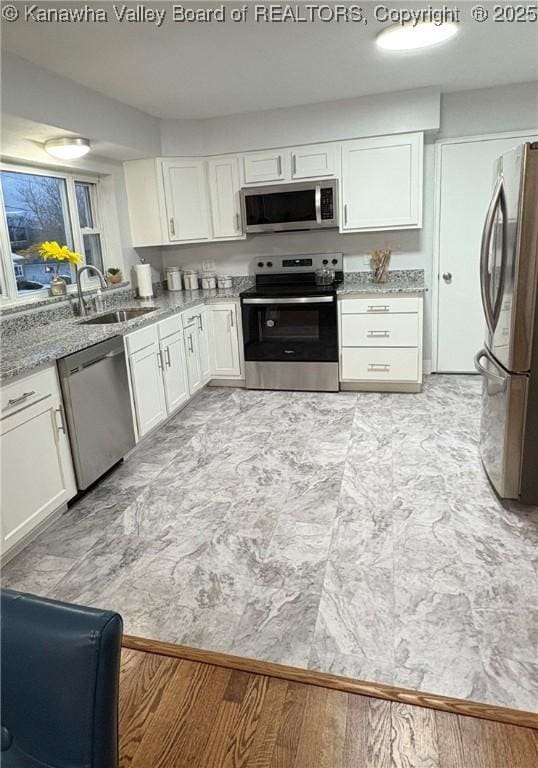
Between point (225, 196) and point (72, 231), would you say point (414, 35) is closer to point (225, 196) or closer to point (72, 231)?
point (225, 196)

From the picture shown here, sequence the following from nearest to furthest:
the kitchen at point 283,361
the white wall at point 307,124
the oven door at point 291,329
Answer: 1. the kitchen at point 283,361
2. the white wall at point 307,124
3. the oven door at point 291,329

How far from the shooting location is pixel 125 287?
4.45 metres

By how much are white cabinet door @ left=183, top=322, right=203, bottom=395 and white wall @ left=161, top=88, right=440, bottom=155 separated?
5.20 ft

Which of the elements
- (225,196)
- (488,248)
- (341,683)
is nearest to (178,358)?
(225,196)

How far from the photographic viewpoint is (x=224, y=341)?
464cm

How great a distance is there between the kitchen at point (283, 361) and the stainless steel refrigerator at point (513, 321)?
1 cm

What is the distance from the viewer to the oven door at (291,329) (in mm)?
4301

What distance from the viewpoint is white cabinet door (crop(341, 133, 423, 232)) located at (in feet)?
13.5

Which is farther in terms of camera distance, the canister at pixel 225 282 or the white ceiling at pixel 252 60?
the canister at pixel 225 282

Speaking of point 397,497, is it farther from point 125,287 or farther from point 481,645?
point 125,287

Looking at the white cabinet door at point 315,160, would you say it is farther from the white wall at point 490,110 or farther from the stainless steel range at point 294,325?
the white wall at point 490,110

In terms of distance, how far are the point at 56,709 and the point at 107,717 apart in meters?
0.07

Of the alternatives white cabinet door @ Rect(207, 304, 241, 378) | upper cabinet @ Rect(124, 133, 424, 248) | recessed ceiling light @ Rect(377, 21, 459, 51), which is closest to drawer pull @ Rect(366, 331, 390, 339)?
upper cabinet @ Rect(124, 133, 424, 248)

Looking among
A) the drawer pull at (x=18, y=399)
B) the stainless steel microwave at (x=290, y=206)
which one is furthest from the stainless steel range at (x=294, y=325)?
the drawer pull at (x=18, y=399)
